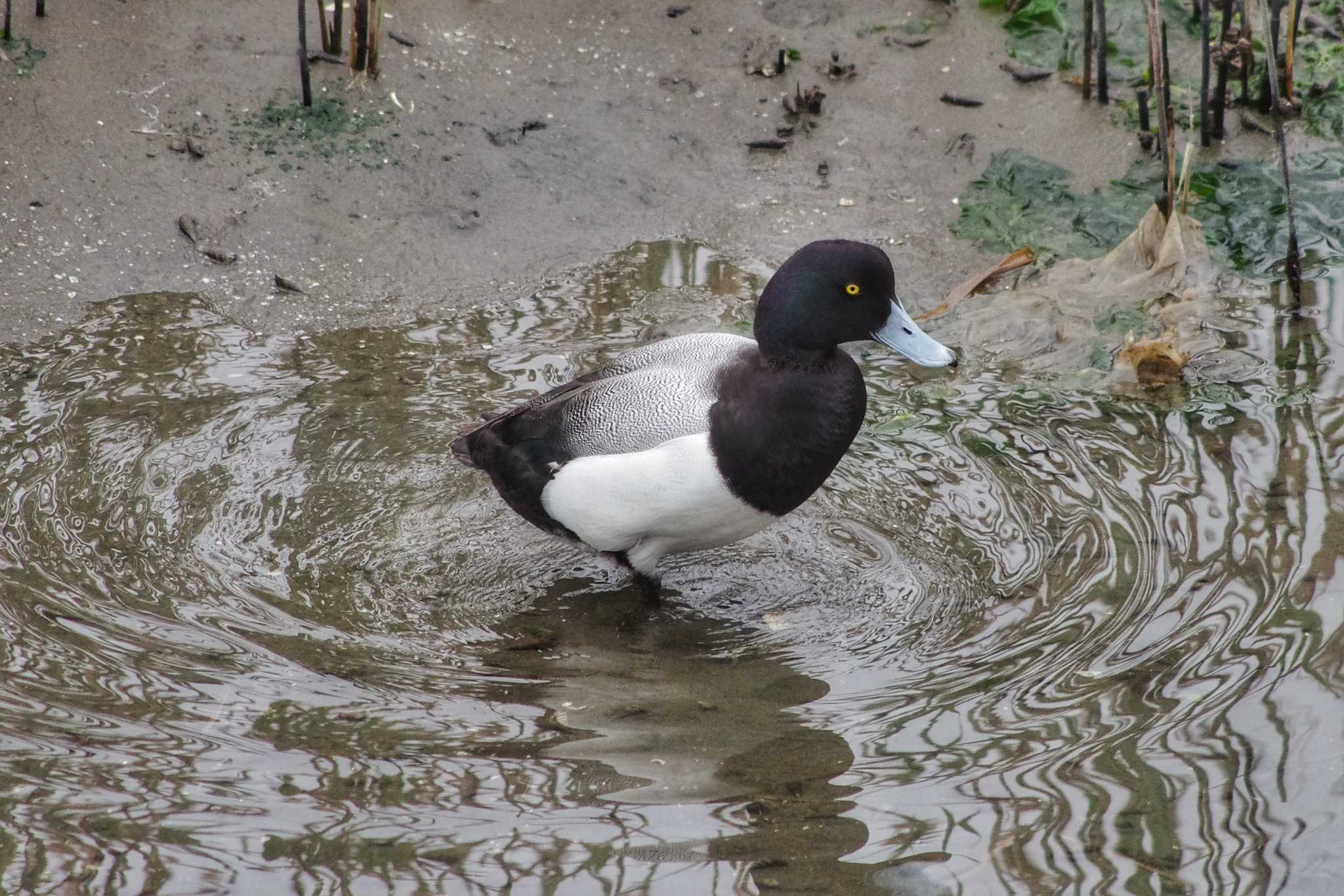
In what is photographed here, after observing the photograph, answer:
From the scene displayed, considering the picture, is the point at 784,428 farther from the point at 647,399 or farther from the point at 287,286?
the point at 287,286

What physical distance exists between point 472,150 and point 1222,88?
3.66m

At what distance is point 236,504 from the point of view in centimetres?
496

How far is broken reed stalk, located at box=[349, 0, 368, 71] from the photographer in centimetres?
679

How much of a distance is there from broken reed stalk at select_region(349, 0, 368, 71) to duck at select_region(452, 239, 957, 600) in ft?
9.70

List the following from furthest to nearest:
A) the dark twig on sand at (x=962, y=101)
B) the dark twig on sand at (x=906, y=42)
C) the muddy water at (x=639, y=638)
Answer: the dark twig on sand at (x=906, y=42), the dark twig on sand at (x=962, y=101), the muddy water at (x=639, y=638)

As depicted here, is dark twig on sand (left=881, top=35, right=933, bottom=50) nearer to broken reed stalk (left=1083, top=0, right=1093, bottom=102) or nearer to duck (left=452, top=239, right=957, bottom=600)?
broken reed stalk (left=1083, top=0, right=1093, bottom=102)

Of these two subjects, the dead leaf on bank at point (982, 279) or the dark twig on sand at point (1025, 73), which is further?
the dark twig on sand at point (1025, 73)

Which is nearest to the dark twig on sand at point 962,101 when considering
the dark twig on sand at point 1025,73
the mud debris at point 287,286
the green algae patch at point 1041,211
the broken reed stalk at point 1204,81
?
the dark twig on sand at point 1025,73

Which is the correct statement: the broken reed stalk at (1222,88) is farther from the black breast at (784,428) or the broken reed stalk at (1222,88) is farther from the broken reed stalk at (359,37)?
the broken reed stalk at (359,37)

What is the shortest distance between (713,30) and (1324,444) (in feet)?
13.6

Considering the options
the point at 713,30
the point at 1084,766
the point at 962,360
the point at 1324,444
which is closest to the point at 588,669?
the point at 1084,766

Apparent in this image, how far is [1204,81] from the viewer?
6617 millimetres

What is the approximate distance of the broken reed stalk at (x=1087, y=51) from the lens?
6.98 meters

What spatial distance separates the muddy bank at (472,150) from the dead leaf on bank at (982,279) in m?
0.13
